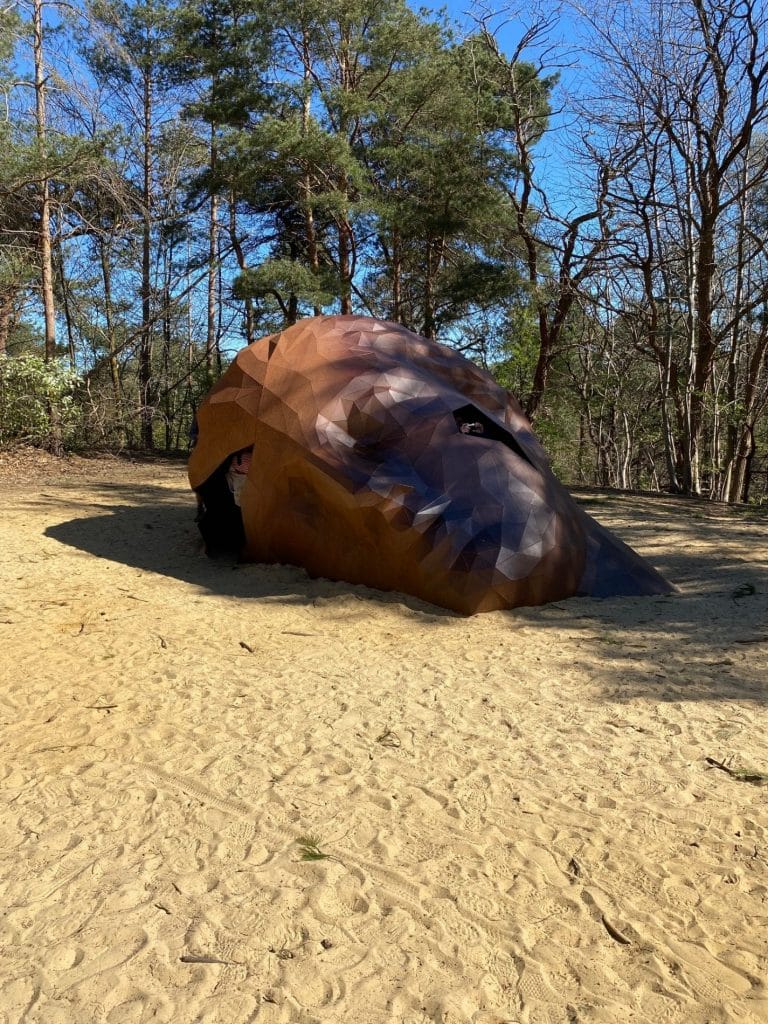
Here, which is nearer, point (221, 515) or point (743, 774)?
point (743, 774)

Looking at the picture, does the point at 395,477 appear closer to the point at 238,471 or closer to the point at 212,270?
the point at 238,471

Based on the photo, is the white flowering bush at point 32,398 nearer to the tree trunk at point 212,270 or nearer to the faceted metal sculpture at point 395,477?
the tree trunk at point 212,270

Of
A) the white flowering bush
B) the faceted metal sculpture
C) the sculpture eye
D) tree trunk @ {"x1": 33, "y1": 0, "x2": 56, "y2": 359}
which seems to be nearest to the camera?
the faceted metal sculpture

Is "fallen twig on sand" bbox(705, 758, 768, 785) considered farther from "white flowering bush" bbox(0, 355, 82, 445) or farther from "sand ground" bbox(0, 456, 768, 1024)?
"white flowering bush" bbox(0, 355, 82, 445)

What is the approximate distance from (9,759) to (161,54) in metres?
20.8

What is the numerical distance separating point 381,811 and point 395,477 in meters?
3.61

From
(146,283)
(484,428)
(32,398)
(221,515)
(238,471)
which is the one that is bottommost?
(221,515)

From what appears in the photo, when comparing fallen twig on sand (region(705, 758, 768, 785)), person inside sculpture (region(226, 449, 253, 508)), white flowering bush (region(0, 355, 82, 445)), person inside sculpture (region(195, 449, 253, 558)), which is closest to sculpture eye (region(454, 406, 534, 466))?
person inside sculpture (region(226, 449, 253, 508))

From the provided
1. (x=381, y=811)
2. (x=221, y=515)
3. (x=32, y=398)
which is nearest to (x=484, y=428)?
(x=221, y=515)

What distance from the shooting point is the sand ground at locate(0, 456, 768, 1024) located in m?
2.37

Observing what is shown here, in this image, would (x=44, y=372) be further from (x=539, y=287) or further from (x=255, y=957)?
(x=255, y=957)

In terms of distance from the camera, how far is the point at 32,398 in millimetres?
15328

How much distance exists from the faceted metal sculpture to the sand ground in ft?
1.26

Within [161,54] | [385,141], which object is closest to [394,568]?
[385,141]
